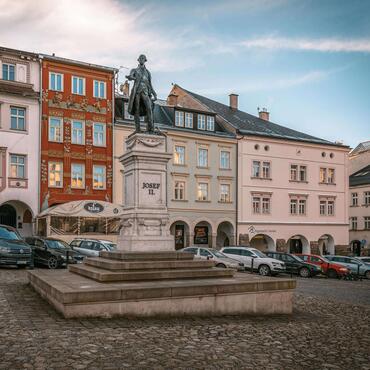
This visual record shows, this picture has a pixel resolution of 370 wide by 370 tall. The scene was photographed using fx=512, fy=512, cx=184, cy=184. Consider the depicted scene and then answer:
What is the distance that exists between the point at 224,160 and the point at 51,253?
72.1 ft

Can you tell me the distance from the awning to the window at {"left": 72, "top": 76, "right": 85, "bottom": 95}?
852cm

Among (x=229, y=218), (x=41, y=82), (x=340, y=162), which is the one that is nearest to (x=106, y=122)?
(x=41, y=82)

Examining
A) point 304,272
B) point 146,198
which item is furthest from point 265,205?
point 146,198

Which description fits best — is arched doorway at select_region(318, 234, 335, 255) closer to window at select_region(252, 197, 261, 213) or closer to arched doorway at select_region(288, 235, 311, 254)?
arched doorway at select_region(288, 235, 311, 254)

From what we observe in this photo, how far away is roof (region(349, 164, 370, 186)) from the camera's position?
5768 cm

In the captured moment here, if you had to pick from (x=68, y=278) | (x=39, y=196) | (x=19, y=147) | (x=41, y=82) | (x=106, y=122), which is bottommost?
(x=68, y=278)

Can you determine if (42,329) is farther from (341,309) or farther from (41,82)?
(41,82)

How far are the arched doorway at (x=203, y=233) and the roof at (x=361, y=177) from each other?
23.4 metres

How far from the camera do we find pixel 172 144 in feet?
133

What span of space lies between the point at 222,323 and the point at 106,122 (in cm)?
2982

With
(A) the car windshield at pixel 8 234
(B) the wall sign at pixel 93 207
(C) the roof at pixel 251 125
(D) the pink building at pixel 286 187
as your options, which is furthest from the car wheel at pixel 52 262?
(C) the roof at pixel 251 125

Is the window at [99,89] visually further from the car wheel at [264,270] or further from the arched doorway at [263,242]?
the car wheel at [264,270]

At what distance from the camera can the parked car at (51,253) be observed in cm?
2428

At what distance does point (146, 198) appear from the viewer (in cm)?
1409
